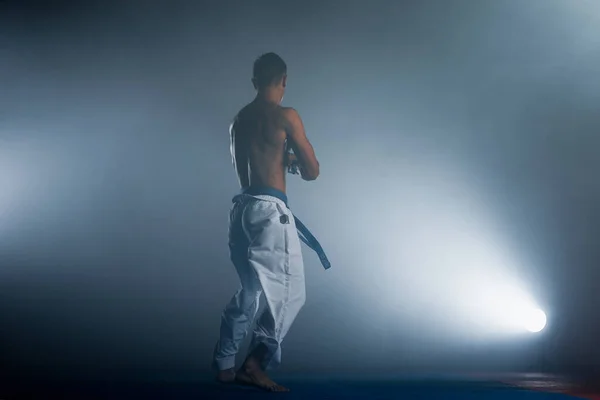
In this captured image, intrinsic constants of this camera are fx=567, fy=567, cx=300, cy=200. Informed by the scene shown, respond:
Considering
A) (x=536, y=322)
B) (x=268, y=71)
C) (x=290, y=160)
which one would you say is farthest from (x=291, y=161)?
(x=536, y=322)

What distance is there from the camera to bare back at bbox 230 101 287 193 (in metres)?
2.57

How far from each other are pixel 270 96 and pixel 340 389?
138 centimetres

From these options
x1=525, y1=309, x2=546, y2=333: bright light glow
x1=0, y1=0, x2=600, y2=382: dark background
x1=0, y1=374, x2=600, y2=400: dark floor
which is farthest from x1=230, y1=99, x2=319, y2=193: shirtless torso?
x1=525, y1=309, x2=546, y2=333: bright light glow

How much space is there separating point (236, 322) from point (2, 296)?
1402 mm

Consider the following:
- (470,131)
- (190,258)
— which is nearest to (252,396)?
(190,258)

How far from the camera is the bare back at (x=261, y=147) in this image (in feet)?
8.43

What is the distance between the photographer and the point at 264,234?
7.93 ft

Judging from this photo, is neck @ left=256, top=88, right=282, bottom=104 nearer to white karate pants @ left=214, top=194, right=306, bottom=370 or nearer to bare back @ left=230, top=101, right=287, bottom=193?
bare back @ left=230, top=101, right=287, bottom=193

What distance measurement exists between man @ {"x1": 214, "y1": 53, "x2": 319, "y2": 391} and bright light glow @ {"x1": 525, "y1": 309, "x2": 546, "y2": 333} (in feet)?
4.52

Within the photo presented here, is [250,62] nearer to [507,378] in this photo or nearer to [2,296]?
[2,296]

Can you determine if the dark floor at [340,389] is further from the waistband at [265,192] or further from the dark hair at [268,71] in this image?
the dark hair at [268,71]

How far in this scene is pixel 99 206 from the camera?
3.04 m

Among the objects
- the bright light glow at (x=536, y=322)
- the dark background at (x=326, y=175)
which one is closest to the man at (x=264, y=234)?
the dark background at (x=326, y=175)

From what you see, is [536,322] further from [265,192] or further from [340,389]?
[265,192]
